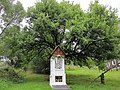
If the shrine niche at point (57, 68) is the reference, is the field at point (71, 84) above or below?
below

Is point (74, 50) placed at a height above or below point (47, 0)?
below

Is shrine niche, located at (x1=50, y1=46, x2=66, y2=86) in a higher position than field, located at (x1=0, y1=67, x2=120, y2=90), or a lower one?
higher

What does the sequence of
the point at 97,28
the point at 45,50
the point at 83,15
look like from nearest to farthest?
the point at 97,28, the point at 83,15, the point at 45,50

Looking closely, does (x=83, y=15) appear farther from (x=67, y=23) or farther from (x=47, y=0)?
(x=47, y=0)

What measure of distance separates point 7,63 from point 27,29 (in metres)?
5.14

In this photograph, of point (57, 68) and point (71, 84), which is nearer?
point (57, 68)

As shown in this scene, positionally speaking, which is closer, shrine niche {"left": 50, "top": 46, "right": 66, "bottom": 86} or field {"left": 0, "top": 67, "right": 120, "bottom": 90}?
field {"left": 0, "top": 67, "right": 120, "bottom": 90}

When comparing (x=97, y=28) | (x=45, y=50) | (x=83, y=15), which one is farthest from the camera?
(x=45, y=50)

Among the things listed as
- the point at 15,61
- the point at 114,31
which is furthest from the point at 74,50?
the point at 15,61

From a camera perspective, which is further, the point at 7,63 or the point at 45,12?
the point at 7,63

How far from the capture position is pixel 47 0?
2008cm

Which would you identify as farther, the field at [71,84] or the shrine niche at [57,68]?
the shrine niche at [57,68]

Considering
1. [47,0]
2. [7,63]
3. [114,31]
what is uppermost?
[47,0]

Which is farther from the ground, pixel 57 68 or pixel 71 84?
pixel 57 68
